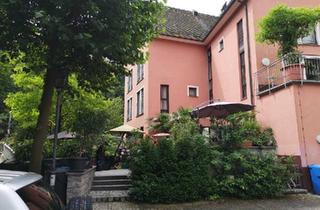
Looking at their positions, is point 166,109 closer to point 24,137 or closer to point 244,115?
point 244,115

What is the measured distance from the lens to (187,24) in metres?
23.0

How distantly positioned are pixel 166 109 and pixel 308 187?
36.0 feet

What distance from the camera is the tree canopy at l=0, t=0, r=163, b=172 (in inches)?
275

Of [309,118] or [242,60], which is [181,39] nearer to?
[242,60]

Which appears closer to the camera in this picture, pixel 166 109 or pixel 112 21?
pixel 112 21

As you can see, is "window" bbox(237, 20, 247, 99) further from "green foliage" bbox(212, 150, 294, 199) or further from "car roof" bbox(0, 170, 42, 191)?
"car roof" bbox(0, 170, 42, 191)

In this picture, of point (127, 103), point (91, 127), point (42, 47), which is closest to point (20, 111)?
point (91, 127)

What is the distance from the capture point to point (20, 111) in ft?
46.4

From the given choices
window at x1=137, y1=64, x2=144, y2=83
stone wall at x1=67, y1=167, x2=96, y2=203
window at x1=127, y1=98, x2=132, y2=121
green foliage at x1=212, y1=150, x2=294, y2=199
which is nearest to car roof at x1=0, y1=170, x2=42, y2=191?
stone wall at x1=67, y1=167, x2=96, y2=203

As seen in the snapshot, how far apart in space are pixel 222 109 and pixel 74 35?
7.21 metres

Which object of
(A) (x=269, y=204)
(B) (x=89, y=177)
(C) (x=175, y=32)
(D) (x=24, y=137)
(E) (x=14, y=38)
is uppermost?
(C) (x=175, y=32)

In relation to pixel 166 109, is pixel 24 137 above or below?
below

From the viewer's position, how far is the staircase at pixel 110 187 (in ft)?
32.4

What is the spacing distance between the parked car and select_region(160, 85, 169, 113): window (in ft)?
56.4
